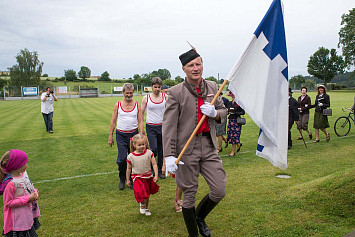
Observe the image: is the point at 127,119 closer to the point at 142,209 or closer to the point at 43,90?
the point at 142,209

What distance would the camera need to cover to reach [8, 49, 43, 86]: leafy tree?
75.2m

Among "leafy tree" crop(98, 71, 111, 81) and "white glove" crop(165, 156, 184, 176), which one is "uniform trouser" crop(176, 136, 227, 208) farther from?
"leafy tree" crop(98, 71, 111, 81)

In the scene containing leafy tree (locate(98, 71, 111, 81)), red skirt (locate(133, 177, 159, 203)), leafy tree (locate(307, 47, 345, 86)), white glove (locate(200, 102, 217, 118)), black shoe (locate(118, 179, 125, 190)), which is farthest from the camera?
leafy tree (locate(98, 71, 111, 81))

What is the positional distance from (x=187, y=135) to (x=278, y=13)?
82.5 inches

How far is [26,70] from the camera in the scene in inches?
3036

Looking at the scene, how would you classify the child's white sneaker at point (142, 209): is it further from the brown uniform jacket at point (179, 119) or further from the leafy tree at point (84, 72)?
the leafy tree at point (84, 72)

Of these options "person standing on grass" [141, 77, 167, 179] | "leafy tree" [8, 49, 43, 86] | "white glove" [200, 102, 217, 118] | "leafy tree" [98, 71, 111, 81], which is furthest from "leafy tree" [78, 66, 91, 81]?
"white glove" [200, 102, 217, 118]

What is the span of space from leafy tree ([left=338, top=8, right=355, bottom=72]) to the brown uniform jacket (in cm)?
6885

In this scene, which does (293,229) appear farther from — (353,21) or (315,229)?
(353,21)

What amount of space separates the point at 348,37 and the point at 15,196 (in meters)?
71.1

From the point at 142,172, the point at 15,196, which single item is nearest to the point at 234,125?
the point at 142,172

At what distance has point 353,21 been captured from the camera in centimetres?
6225

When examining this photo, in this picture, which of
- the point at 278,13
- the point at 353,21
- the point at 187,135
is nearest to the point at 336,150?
the point at 278,13

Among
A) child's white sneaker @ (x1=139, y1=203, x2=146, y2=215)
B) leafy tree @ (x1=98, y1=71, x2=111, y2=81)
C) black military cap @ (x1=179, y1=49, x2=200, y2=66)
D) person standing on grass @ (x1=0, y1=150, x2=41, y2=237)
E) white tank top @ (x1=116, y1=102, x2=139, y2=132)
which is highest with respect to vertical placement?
leafy tree @ (x1=98, y1=71, x2=111, y2=81)
